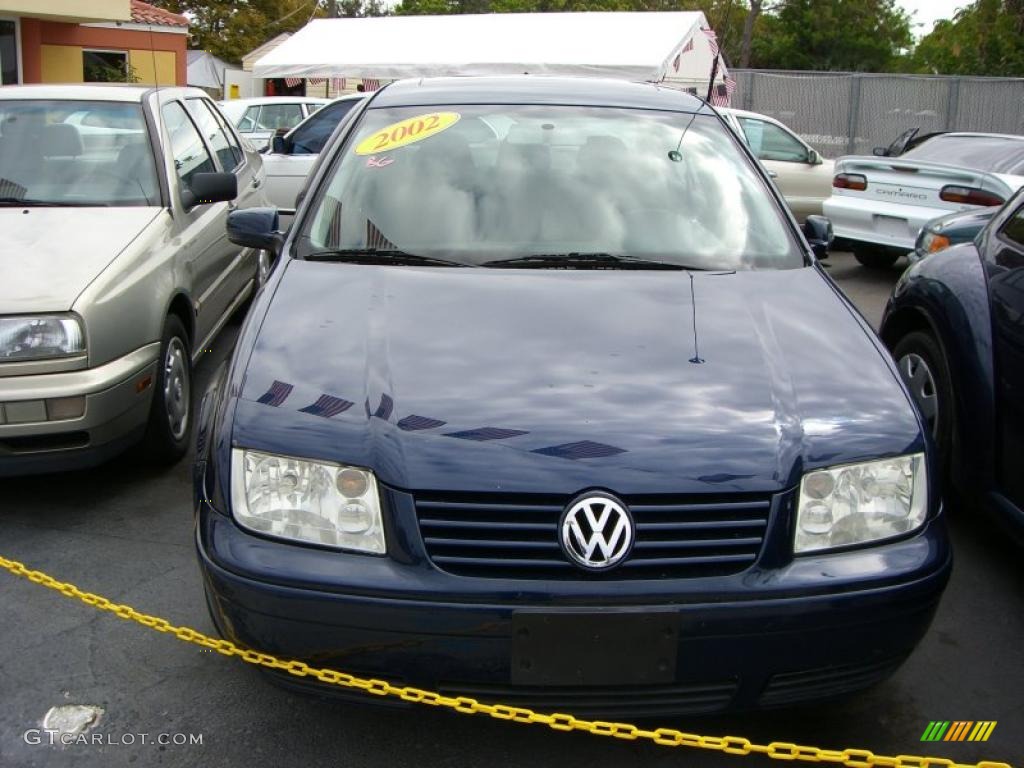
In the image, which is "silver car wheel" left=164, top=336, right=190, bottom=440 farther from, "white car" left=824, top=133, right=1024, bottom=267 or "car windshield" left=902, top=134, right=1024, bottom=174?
"car windshield" left=902, top=134, right=1024, bottom=174

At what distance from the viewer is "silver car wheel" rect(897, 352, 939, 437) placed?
4.32 metres

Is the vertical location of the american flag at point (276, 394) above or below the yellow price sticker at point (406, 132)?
below

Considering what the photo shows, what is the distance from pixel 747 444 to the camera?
2535mm

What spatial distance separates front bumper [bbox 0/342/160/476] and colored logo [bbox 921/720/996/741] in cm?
304

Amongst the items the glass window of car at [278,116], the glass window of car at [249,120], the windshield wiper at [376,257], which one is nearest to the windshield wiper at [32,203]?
the windshield wiper at [376,257]

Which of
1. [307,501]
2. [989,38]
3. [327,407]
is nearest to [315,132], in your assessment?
[327,407]

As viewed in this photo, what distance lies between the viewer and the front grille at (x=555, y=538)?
7.89 ft

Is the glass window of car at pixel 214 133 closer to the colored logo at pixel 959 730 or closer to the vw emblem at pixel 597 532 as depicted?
the vw emblem at pixel 597 532

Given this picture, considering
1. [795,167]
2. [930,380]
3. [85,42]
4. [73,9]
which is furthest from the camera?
[85,42]

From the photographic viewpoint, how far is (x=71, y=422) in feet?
13.2

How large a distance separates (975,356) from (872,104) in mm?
20380

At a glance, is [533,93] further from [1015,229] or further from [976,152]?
[976,152]

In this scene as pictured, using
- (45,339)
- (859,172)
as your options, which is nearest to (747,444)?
(45,339)

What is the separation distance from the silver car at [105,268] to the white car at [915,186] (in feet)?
19.3
